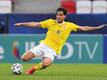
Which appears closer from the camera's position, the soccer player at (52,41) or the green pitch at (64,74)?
the green pitch at (64,74)

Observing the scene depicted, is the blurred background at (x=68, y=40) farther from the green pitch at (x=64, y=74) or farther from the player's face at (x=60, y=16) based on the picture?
the player's face at (x=60, y=16)

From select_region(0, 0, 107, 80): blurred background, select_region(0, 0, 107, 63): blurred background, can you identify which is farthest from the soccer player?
select_region(0, 0, 107, 63): blurred background

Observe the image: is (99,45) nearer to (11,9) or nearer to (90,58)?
(90,58)

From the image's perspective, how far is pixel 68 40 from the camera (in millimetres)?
20172

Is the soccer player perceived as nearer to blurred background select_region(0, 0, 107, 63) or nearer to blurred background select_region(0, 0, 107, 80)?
blurred background select_region(0, 0, 107, 80)

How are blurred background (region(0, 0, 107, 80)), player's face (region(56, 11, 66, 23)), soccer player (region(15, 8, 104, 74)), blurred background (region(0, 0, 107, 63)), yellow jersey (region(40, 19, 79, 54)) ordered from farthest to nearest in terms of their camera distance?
blurred background (region(0, 0, 107, 63)) < blurred background (region(0, 0, 107, 80)) < yellow jersey (region(40, 19, 79, 54)) < soccer player (region(15, 8, 104, 74)) < player's face (region(56, 11, 66, 23))

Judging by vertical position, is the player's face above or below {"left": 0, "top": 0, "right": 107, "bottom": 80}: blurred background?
above

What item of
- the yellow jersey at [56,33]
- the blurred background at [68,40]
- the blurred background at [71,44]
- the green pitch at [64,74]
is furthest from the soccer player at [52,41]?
the blurred background at [68,40]

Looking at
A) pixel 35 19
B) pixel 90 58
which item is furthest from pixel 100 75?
pixel 35 19

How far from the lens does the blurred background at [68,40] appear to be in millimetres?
20078

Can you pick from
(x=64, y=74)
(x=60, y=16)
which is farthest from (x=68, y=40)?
(x=60, y=16)

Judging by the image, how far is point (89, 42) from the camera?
66.1 feet

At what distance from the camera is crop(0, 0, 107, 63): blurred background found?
65.9ft

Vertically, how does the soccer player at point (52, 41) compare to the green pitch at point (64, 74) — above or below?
above
